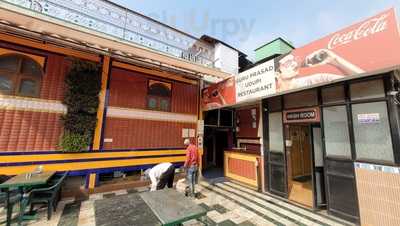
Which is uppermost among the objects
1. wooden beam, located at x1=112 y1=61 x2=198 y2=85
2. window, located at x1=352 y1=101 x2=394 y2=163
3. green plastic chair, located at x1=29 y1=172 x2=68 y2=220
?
wooden beam, located at x1=112 y1=61 x2=198 y2=85

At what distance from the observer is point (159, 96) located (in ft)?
21.1

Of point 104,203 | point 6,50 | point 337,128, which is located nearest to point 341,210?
point 337,128

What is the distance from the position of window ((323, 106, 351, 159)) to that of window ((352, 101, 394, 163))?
0.18m

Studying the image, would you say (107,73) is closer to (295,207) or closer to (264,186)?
(264,186)

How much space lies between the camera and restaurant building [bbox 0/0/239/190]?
419cm

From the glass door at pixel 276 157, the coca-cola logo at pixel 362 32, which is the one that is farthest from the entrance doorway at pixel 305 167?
the coca-cola logo at pixel 362 32

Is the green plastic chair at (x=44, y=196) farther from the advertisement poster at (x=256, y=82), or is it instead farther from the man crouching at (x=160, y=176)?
the advertisement poster at (x=256, y=82)

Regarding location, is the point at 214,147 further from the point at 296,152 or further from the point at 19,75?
the point at 19,75

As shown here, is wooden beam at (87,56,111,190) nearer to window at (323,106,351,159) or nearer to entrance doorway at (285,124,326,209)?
entrance doorway at (285,124,326,209)

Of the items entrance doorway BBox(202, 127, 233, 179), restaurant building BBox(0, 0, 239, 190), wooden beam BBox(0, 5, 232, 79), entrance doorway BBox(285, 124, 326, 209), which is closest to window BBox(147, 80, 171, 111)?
restaurant building BBox(0, 0, 239, 190)

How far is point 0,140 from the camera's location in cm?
404

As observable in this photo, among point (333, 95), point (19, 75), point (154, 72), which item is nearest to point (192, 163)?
point (154, 72)

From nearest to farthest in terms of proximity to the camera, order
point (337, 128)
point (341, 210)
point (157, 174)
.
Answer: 1. point (341, 210)
2. point (337, 128)
3. point (157, 174)

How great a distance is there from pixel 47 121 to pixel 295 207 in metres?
6.55
